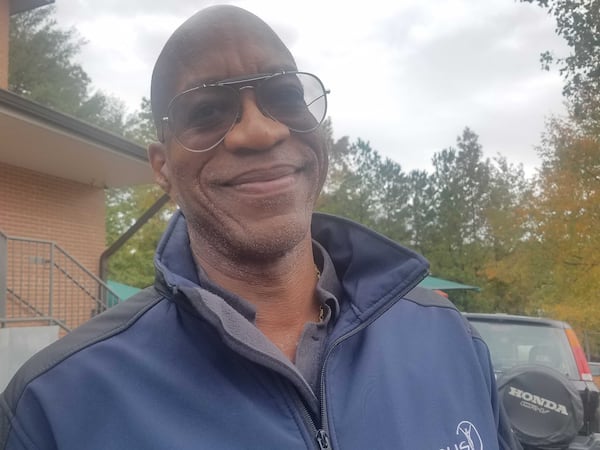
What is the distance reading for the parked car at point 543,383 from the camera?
4.28m

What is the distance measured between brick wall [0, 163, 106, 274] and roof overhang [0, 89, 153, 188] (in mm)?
165

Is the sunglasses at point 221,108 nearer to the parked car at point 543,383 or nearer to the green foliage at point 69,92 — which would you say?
the parked car at point 543,383

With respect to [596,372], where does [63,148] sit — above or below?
above

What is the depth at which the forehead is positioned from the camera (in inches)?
65.6

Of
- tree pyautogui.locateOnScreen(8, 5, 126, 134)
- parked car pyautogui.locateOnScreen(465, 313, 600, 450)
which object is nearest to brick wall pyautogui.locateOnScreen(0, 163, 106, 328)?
parked car pyautogui.locateOnScreen(465, 313, 600, 450)

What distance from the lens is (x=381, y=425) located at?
151cm

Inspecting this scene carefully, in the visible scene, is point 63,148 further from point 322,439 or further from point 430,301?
point 322,439

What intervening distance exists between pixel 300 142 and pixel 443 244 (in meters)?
38.5

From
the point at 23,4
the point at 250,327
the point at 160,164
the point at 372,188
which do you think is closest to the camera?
the point at 250,327

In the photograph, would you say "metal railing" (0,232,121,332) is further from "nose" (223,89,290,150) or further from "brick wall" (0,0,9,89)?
"nose" (223,89,290,150)

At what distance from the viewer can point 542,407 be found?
429 cm

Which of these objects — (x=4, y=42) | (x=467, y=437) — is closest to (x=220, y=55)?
(x=467, y=437)

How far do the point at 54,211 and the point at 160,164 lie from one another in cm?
867

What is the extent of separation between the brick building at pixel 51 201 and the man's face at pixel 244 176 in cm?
561
